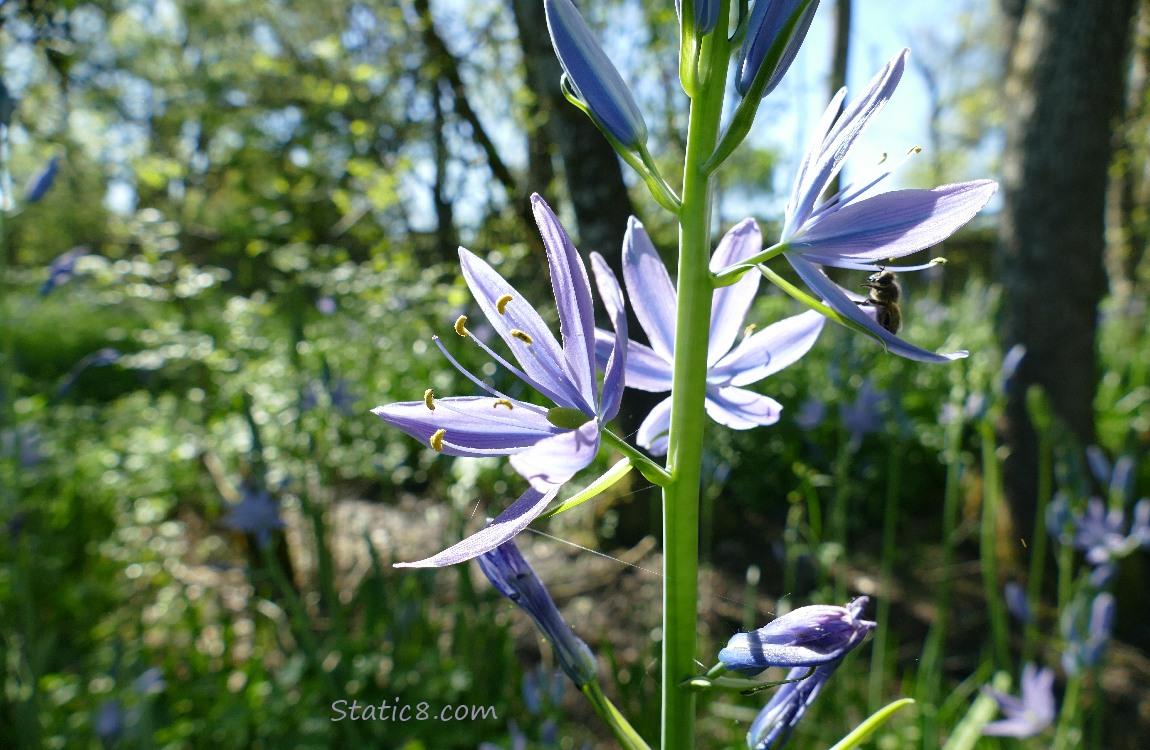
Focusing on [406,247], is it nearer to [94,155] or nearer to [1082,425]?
[1082,425]

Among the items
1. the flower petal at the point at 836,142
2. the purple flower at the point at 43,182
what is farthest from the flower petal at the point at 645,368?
the purple flower at the point at 43,182

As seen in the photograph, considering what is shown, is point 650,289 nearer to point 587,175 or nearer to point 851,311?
point 851,311

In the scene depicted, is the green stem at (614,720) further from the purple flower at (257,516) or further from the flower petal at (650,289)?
the purple flower at (257,516)

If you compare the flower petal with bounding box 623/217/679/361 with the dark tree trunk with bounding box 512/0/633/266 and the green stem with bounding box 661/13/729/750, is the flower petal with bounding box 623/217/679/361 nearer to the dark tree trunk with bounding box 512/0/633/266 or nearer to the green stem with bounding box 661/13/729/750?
the green stem with bounding box 661/13/729/750

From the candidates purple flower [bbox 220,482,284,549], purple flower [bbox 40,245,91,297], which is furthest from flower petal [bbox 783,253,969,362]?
purple flower [bbox 40,245,91,297]

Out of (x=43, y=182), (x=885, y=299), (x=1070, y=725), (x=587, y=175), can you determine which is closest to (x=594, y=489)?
(x=885, y=299)

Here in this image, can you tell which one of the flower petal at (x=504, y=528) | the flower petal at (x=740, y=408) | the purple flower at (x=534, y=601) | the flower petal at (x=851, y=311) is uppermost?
the flower petal at (x=851, y=311)

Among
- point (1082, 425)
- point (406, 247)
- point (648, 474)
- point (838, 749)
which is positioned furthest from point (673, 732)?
point (406, 247)
